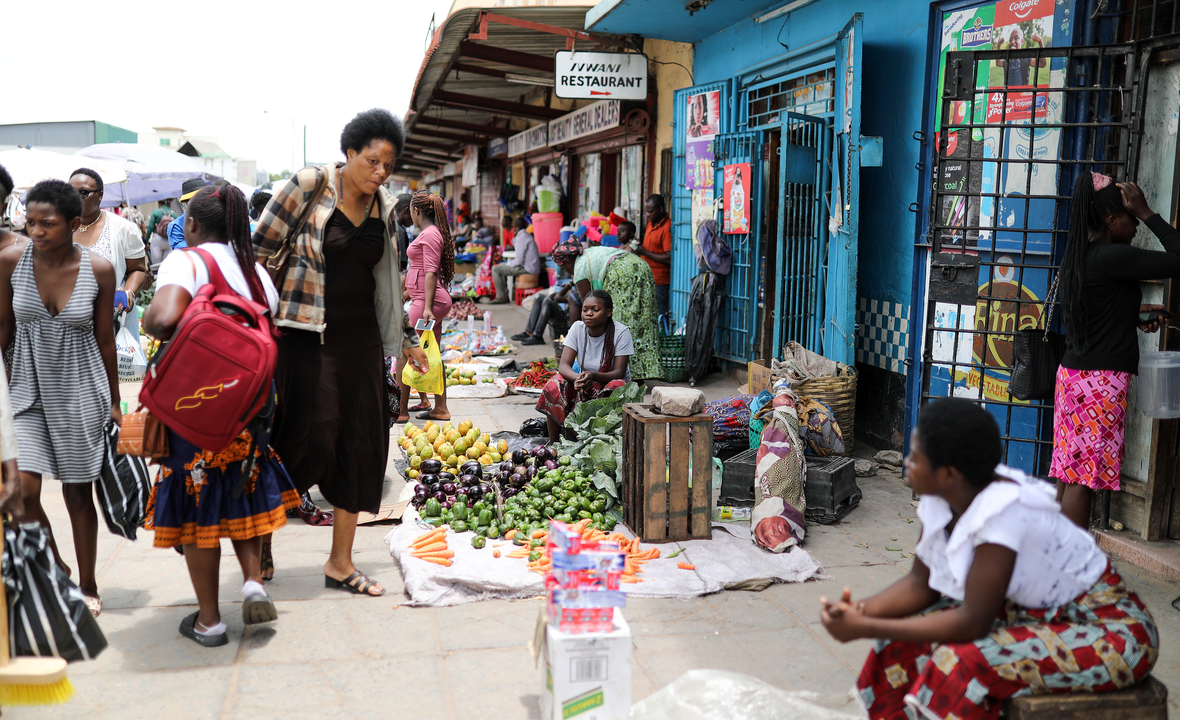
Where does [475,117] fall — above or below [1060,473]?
above

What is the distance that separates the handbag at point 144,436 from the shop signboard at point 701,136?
279 inches

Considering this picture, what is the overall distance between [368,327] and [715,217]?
591 centimetres

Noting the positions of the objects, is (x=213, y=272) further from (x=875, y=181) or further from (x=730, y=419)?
(x=875, y=181)

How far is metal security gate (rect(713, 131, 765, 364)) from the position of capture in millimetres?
8531

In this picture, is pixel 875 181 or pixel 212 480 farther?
pixel 875 181

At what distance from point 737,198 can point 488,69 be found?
22.4 feet

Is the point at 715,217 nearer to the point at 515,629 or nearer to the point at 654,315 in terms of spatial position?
the point at 654,315

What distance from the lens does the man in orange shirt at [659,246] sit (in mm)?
10875

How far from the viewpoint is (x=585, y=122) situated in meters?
14.0

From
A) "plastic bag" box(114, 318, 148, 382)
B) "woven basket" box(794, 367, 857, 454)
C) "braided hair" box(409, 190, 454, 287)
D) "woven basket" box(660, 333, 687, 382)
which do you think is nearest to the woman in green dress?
"woven basket" box(660, 333, 687, 382)

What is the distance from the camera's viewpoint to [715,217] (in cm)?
934

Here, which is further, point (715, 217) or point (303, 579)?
point (715, 217)

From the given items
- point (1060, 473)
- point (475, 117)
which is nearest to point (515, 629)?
point (1060, 473)

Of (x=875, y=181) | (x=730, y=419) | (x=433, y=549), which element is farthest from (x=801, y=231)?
(x=433, y=549)
